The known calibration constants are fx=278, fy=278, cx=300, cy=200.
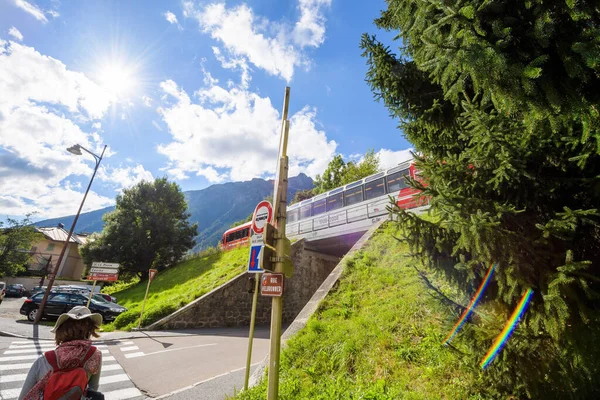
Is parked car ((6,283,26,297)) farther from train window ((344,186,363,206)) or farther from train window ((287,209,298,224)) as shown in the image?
train window ((344,186,363,206))

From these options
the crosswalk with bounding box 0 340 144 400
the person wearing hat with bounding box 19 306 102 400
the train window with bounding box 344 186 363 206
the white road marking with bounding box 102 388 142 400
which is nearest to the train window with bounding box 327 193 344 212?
the train window with bounding box 344 186 363 206

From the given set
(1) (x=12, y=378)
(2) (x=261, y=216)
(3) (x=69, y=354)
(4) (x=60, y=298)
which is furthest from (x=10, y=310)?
(3) (x=69, y=354)

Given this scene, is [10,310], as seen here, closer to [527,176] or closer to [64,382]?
[64,382]

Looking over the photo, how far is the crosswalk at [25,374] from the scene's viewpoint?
17.6 feet

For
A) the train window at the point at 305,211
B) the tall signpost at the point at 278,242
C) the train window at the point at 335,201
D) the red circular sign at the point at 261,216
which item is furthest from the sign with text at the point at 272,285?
the train window at the point at 305,211

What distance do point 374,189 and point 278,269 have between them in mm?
12175

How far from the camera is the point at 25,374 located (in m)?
6.16

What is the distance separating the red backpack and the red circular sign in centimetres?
309

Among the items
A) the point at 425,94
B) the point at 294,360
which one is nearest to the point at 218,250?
the point at 294,360

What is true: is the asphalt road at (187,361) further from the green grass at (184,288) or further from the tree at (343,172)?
the tree at (343,172)

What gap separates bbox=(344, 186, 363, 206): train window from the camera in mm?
16312

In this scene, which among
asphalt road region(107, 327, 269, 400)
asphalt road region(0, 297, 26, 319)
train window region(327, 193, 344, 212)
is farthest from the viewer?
train window region(327, 193, 344, 212)

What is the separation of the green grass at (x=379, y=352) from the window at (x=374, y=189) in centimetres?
784

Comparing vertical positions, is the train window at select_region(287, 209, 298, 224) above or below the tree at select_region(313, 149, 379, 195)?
below
